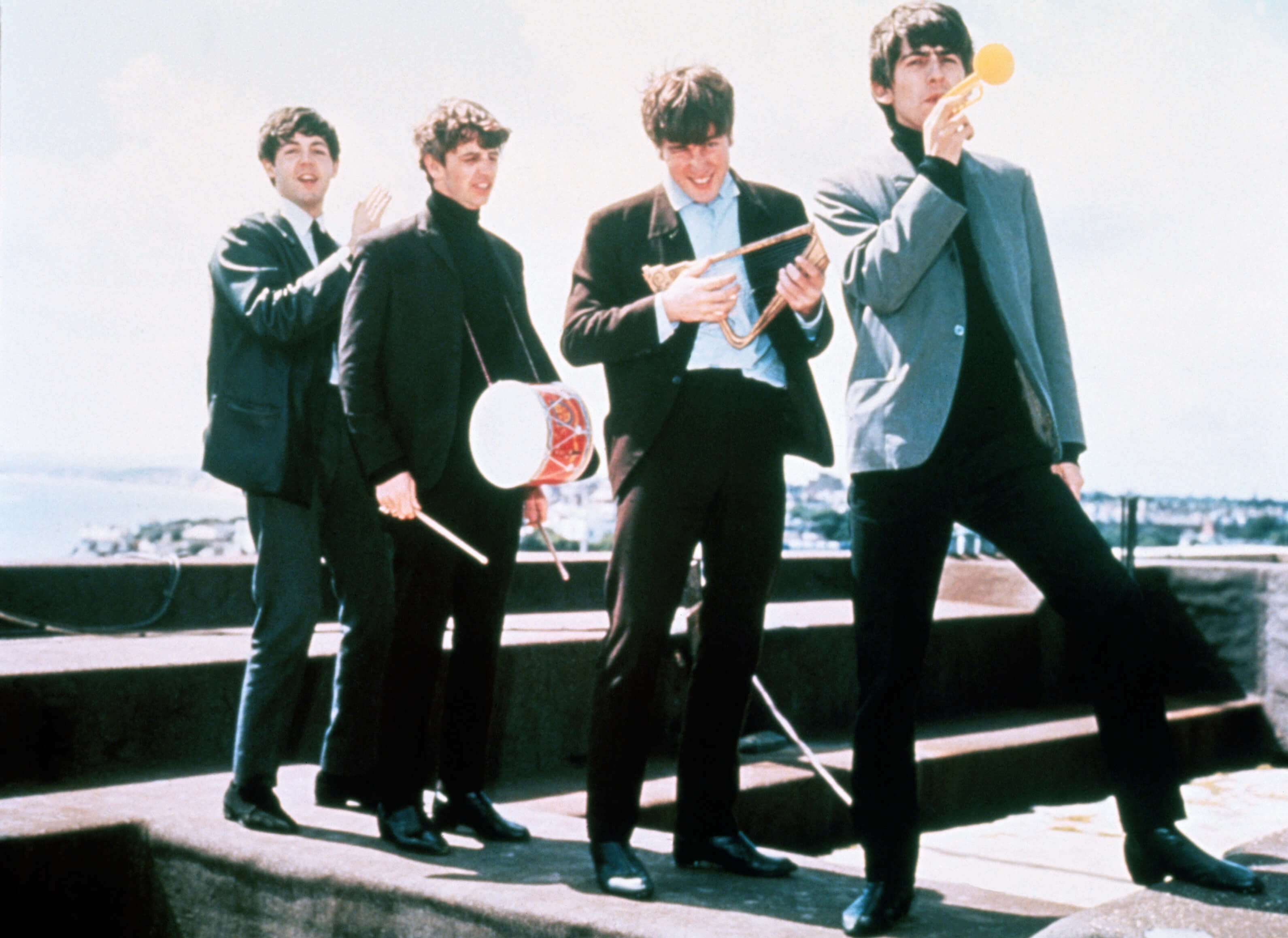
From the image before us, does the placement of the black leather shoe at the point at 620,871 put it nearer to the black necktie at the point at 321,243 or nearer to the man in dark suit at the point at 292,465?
the man in dark suit at the point at 292,465

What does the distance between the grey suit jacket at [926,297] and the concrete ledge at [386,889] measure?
899 millimetres

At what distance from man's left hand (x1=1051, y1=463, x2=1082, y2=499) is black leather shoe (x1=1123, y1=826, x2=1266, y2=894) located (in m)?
0.66

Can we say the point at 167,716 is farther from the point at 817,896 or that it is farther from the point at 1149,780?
the point at 1149,780

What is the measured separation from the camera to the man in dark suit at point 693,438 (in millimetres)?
2979

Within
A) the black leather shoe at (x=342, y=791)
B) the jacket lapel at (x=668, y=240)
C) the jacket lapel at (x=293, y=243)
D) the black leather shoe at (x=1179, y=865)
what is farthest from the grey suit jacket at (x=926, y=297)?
the black leather shoe at (x=342, y=791)

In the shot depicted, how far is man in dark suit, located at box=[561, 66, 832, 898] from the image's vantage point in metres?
2.98

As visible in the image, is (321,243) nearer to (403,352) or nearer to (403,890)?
(403,352)

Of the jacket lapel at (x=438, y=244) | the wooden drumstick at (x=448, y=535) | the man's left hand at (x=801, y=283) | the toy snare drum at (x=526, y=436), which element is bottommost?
the wooden drumstick at (x=448, y=535)

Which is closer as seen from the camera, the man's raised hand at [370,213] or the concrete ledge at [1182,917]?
the concrete ledge at [1182,917]

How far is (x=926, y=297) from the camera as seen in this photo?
108 inches

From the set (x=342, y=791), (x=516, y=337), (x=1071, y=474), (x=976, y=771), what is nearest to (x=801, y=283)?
(x=1071, y=474)

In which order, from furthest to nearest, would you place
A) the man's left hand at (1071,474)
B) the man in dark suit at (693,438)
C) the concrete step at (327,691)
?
1. the concrete step at (327,691)
2. the man in dark suit at (693,438)
3. the man's left hand at (1071,474)

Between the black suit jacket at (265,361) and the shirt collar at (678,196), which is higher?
the shirt collar at (678,196)

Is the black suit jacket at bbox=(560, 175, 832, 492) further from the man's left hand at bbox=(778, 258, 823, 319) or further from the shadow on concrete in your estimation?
the shadow on concrete
